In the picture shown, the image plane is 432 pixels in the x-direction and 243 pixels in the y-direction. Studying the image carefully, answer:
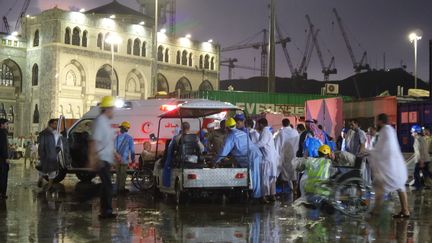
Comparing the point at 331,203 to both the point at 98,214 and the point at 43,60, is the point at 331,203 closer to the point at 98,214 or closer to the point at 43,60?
the point at 98,214

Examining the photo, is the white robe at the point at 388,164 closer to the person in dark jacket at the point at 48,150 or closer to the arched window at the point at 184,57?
the person in dark jacket at the point at 48,150

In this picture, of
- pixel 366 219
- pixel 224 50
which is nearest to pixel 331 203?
pixel 366 219

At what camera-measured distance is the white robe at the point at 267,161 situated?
13.1 meters

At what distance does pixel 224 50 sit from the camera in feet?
496

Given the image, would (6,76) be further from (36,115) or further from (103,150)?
(103,150)

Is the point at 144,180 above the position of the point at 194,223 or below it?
above

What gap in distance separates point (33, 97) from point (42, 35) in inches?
249

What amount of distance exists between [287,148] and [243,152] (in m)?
2.88

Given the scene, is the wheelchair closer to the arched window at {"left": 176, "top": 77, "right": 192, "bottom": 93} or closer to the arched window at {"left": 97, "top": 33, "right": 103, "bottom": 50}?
the arched window at {"left": 97, "top": 33, "right": 103, "bottom": 50}

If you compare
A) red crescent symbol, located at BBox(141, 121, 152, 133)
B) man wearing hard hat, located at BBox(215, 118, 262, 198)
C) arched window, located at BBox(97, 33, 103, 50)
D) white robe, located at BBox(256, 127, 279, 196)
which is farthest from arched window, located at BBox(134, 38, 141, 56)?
man wearing hard hat, located at BBox(215, 118, 262, 198)

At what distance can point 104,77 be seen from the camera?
6444 cm

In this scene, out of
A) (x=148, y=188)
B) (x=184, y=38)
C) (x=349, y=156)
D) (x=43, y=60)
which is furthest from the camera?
(x=184, y=38)

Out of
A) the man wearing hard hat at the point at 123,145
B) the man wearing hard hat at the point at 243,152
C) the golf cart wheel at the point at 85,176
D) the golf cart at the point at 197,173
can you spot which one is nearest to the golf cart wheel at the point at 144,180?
the man wearing hard hat at the point at 123,145

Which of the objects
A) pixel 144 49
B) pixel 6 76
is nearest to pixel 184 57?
pixel 144 49
